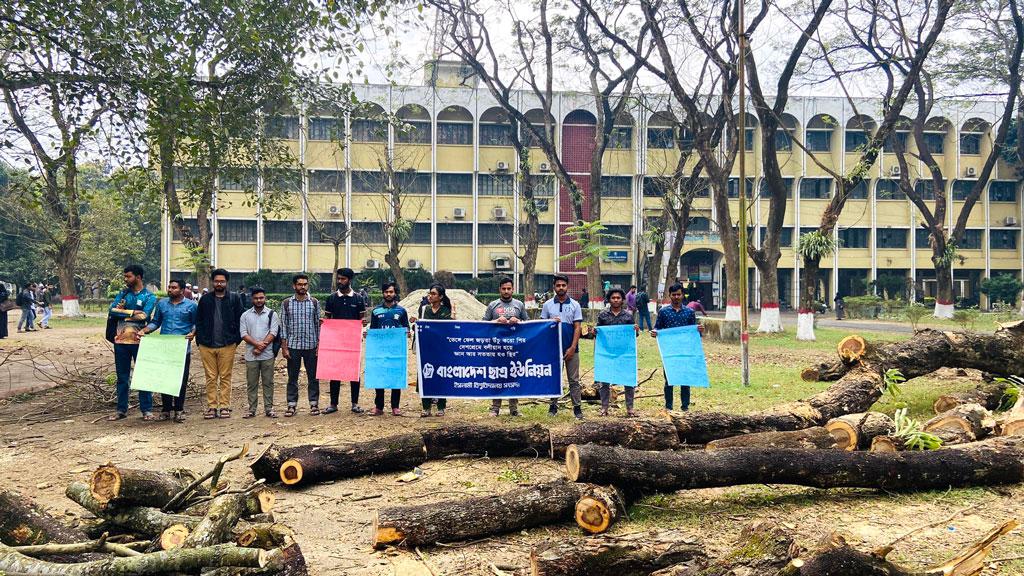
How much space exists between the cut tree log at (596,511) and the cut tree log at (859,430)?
2942 millimetres

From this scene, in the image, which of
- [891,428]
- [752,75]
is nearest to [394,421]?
[891,428]

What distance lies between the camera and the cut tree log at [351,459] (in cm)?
586

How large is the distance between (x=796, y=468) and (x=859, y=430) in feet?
5.30

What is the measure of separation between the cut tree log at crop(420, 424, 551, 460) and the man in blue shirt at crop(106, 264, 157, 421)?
4.48m

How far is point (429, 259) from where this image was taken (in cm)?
4303

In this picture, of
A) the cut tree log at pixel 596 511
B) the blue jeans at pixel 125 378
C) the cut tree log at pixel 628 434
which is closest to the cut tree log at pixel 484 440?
the cut tree log at pixel 628 434

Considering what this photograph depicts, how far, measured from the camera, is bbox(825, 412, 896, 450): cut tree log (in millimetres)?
6516

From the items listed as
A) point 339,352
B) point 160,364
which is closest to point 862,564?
point 339,352

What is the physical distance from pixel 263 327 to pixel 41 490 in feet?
11.3

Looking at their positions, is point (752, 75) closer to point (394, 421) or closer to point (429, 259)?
point (394, 421)

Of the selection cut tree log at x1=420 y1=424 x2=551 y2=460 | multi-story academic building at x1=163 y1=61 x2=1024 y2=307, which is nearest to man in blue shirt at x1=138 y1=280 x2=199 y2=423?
cut tree log at x1=420 y1=424 x2=551 y2=460

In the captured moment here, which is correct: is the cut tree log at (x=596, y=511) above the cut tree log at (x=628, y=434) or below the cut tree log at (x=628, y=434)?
below

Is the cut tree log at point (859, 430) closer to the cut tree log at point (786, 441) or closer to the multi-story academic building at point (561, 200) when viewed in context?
the cut tree log at point (786, 441)

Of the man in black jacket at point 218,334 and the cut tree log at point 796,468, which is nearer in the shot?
the cut tree log at point 796,468
